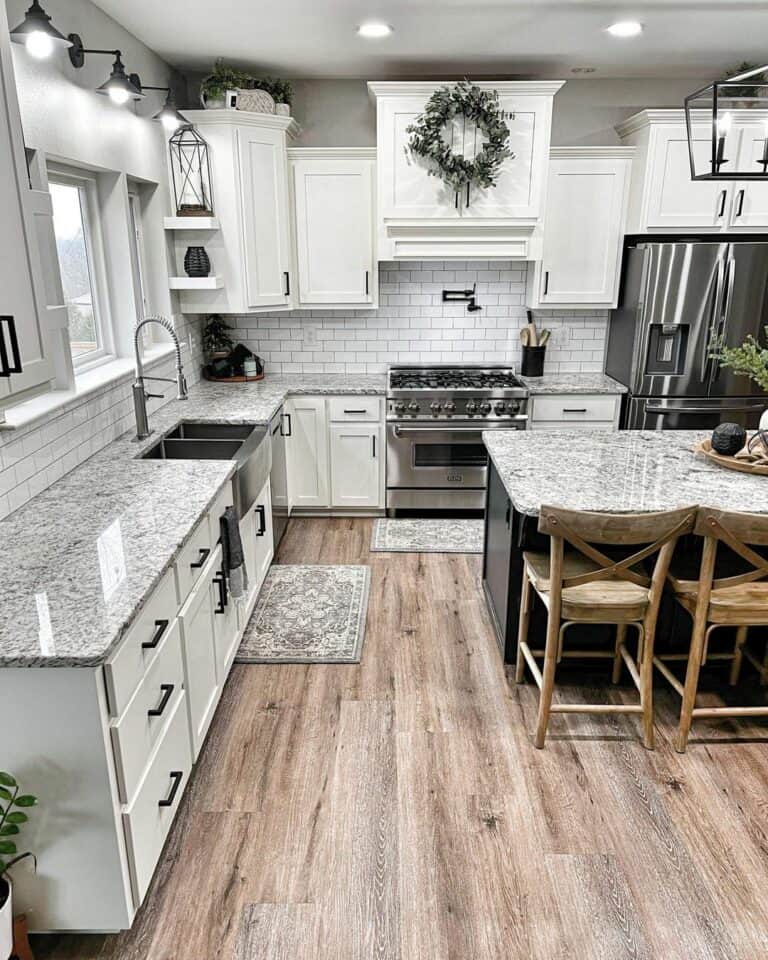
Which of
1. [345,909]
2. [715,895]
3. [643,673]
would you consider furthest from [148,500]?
[715,895]

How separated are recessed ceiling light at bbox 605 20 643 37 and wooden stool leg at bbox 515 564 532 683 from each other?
8.62 ft

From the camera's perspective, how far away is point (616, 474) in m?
2.79

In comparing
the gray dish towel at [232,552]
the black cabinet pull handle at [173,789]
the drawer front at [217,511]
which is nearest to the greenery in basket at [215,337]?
the drawer front at [217,511]

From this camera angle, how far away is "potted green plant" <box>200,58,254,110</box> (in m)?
3.98

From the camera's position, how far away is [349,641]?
328cm

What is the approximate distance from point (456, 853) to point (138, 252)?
3402 mm

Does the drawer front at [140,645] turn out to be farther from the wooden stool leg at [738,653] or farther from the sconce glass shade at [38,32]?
the wooden stool leg at [738,653]

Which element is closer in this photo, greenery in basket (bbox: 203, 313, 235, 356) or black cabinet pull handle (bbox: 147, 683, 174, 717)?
black cabinet pull handle (bbox: 147, 683, 174, 717)

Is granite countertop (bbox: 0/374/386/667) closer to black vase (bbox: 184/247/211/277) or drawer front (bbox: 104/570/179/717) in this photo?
drawer front (bbox: 104/570/179/717)

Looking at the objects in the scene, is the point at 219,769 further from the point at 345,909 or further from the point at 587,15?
the point at 587,15

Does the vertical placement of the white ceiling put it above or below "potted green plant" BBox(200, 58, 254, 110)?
above

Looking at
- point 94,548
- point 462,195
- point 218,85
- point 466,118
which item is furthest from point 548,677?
point 218,85

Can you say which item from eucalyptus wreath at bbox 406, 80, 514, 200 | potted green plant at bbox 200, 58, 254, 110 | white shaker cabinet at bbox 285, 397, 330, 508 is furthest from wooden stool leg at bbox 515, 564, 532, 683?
potted green plant at bbox 200, 58, 254, 110

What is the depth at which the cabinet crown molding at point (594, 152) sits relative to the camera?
4312 millimetres
